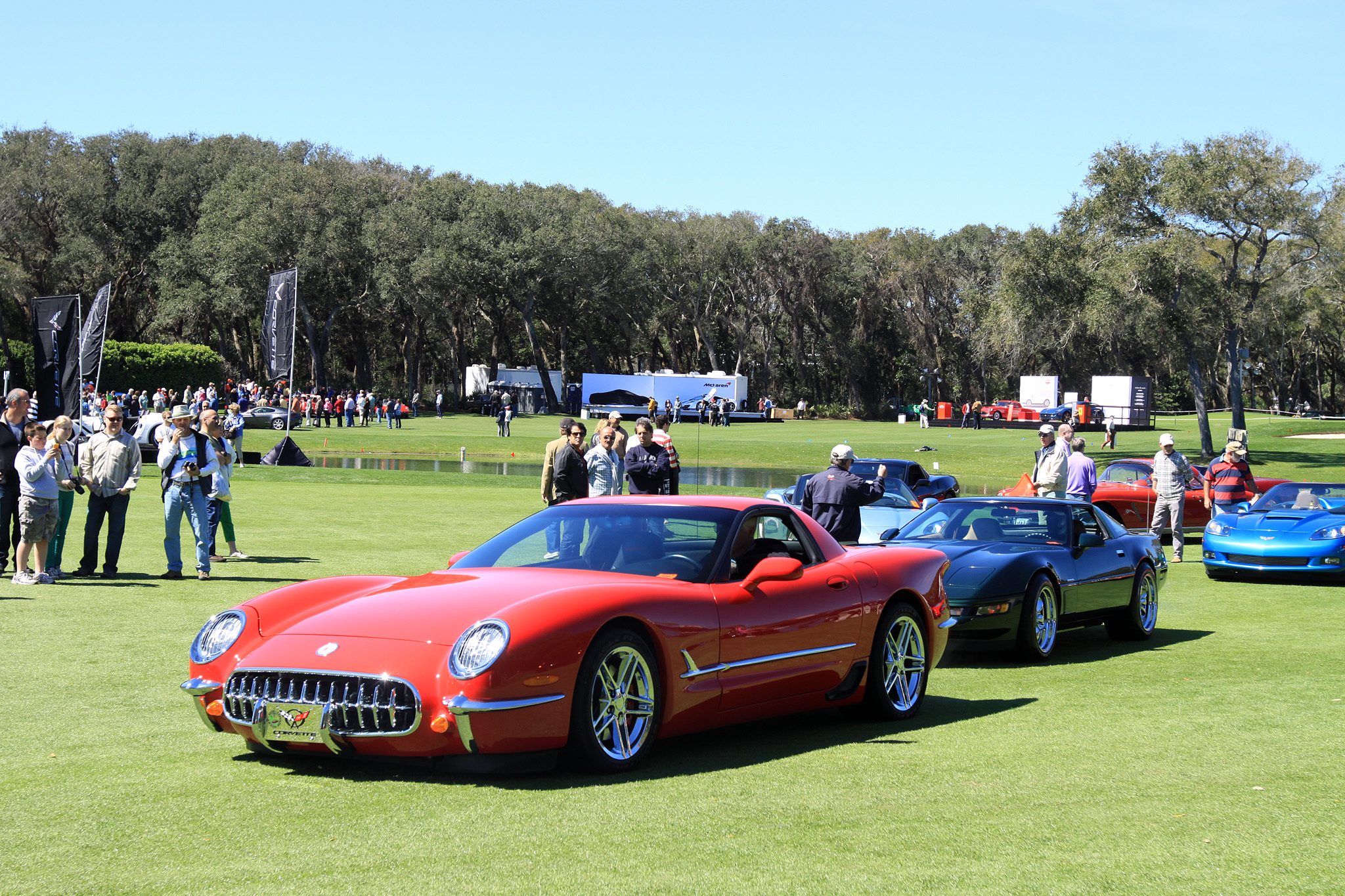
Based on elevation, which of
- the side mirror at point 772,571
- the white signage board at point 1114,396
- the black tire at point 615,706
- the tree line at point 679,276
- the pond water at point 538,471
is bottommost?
the pond water at point 538,471

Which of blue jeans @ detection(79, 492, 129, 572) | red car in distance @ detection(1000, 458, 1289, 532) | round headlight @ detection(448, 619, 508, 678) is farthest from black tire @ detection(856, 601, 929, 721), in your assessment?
red car in distance @ detection(1000, 458, 1289, 532)

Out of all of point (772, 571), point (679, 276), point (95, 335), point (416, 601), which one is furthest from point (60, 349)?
point (679, 276)

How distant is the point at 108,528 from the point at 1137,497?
15.4 metres

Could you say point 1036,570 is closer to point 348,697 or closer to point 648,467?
point 648,467

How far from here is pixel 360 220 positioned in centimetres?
7556

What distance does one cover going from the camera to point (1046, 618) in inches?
419

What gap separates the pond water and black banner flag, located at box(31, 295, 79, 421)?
7847mm

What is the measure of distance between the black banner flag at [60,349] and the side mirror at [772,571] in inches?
1067

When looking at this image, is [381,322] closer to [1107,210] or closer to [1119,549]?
[1107,210]

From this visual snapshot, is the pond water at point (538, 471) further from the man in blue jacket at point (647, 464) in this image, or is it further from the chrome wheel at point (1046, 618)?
the chrome wheel at point (1046, 618)

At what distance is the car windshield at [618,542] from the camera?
6.95m

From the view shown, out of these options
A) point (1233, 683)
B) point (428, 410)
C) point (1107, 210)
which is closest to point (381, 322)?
point (428, 410)

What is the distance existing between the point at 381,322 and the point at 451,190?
12943 millimetres

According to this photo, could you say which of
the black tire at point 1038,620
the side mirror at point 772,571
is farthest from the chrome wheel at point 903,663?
the black tire at point 1038,620
